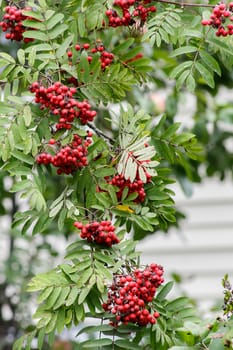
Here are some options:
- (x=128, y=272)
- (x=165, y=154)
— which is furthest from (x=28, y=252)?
(x=128, y=272)

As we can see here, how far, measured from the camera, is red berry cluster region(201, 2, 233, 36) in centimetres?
185

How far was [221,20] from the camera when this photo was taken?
1.86 metres

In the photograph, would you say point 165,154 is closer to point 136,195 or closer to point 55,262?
point 136,195

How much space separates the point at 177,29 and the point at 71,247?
0.56 m

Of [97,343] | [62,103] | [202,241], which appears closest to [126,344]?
[97,343]

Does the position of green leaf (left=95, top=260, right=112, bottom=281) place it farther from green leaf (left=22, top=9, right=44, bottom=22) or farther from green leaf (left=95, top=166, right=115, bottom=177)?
green leaf (left=22, top=9, right=44, bottom=22)

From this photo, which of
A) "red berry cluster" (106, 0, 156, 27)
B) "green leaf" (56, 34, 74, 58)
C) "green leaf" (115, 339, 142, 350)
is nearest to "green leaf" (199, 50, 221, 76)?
"red berry cluster" (106, 0, 156, 27)

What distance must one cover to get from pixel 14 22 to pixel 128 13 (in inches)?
10.3

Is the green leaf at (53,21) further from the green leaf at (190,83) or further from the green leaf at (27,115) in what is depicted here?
the green leaf at (190,83)

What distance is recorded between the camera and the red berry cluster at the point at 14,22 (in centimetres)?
189

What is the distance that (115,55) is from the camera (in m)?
2.04

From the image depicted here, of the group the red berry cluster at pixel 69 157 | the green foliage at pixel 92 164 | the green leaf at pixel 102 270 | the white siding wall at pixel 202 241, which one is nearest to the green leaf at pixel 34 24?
the green foliage at pixel 92 164

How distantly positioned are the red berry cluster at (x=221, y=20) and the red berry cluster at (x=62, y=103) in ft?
1.12

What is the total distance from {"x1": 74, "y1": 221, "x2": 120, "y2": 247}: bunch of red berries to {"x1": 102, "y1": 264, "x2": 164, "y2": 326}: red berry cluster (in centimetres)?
8
